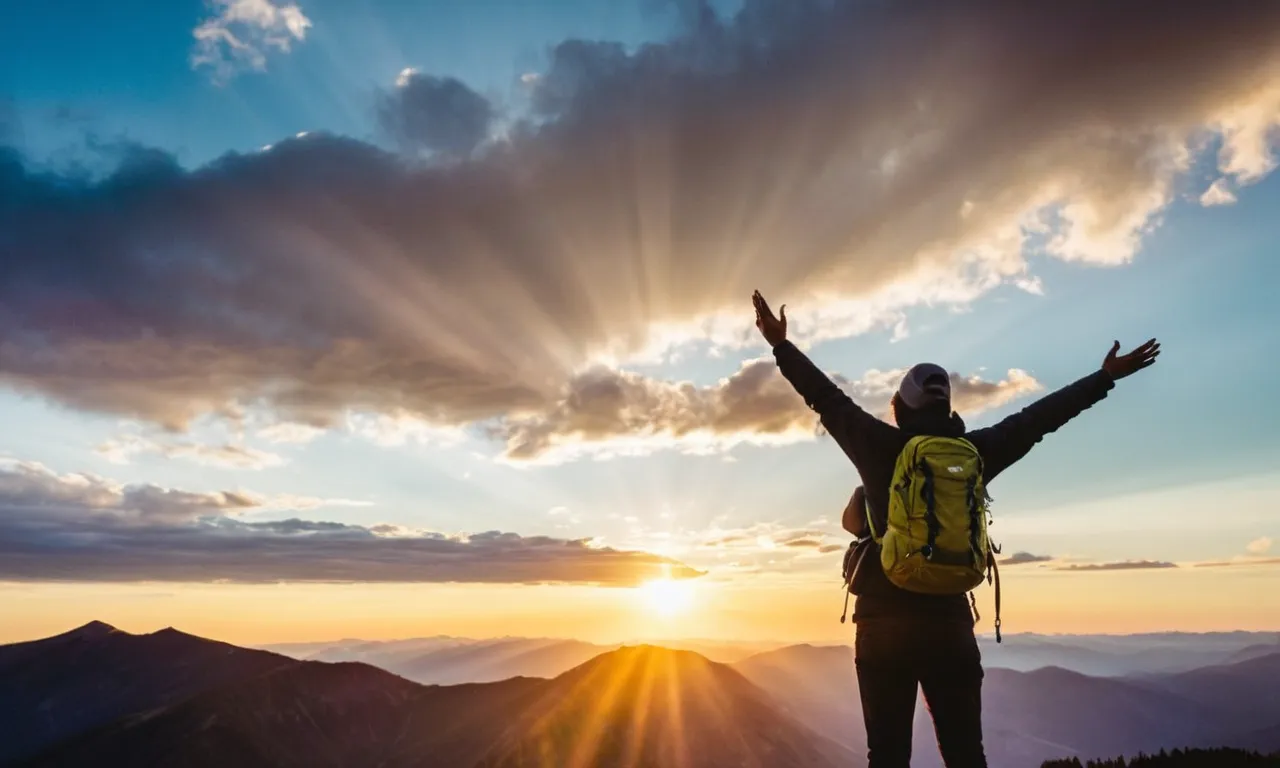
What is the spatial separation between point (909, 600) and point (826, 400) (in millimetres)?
1675

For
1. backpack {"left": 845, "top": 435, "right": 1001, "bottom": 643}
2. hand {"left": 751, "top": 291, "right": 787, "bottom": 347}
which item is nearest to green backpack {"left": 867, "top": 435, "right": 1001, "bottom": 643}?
backpack {"left": 845, "top": 435, "right": 1001, "bottom": 643}

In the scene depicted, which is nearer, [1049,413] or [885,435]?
[885,435]

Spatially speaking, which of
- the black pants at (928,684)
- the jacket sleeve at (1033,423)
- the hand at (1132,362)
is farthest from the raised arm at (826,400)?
the hand at (1132,362)

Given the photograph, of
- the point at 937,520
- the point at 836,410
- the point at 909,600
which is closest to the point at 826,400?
the point at 836,410

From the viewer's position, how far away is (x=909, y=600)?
17.3 ft

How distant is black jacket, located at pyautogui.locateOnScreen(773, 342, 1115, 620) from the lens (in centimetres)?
538

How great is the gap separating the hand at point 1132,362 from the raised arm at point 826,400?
2.91 m

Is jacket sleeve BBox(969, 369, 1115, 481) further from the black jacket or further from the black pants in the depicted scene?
the black pants

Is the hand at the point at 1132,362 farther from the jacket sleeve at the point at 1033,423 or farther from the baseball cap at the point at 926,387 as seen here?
the baseball cap at the point at 926,387

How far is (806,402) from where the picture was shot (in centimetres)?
612

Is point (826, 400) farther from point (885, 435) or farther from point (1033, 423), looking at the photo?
point (1033, 423)

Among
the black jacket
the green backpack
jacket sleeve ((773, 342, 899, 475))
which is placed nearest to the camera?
the green backpack

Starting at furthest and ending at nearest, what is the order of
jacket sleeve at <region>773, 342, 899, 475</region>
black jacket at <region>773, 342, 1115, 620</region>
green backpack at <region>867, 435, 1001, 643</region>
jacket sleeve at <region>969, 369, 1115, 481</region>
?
jacket sleeve at <region>969, 369, 1115, 481</region>
jacket sleeve at <region>773, 342, 899, 475</region>
black jacket at <region>773, 342, 1115, 620</region>
green backpack at <region>867, 435, 1001, 643</region>

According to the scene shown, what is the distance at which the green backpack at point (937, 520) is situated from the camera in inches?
199
